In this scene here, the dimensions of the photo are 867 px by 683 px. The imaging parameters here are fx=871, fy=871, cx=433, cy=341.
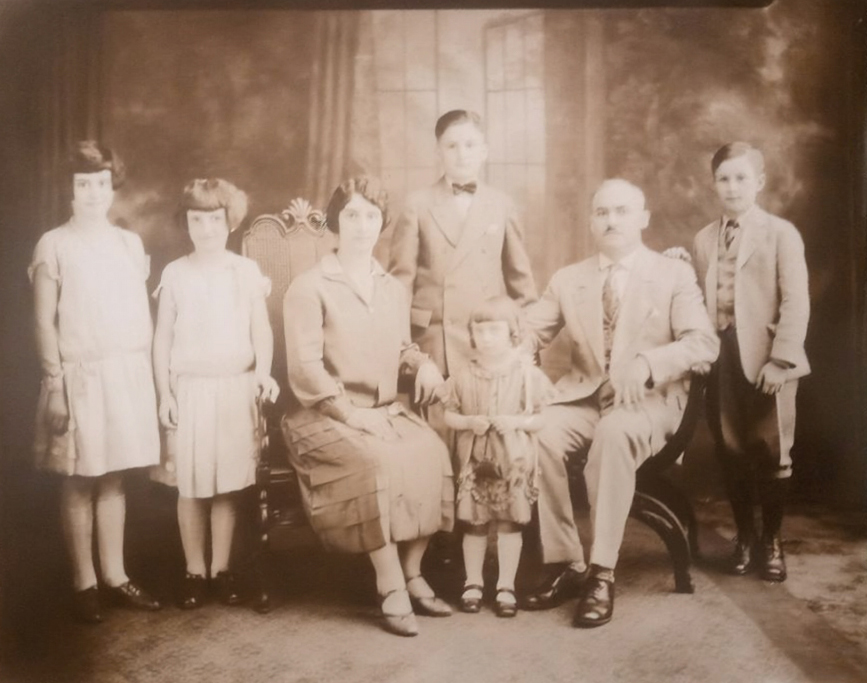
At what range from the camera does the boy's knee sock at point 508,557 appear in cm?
270

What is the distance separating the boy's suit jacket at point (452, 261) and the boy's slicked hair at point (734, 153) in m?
0.68

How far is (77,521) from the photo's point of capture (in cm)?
274

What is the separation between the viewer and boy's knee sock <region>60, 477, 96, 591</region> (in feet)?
8.96

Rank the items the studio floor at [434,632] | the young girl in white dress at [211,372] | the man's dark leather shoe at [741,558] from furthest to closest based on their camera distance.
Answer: the man's dark leather shoe at [741,558] → the young girl in white dress at [211,372] → the studio floor at [434,632]

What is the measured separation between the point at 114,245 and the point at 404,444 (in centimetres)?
110

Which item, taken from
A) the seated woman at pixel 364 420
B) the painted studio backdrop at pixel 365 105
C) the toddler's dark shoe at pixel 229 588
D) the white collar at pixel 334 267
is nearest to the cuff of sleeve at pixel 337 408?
the seated woman at pixel 364 420

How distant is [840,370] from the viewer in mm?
2873

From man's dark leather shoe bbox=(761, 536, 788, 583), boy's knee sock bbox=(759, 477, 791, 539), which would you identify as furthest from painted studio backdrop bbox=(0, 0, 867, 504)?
man's dark leather shoe bbox=(761, 536, 788, 583)

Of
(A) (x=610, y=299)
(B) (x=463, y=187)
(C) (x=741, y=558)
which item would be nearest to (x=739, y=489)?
(C) (x=741, y=558)

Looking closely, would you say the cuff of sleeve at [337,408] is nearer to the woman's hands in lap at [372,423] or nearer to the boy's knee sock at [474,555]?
the woman's hands in lap at [372,423]

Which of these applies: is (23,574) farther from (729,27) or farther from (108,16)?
(729,27)

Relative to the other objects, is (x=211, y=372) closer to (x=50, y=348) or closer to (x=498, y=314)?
(x=50, y=348)

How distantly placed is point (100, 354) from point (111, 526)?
0.54 m

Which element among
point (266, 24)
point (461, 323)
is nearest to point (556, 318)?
point (461, 323)
